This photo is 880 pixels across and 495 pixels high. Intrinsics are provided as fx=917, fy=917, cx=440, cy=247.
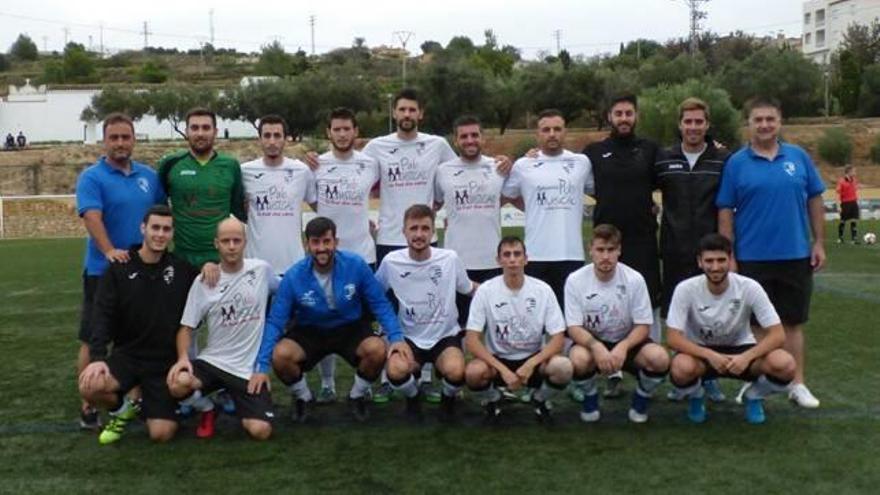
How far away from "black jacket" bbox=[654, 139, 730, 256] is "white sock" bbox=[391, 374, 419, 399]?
181 cm

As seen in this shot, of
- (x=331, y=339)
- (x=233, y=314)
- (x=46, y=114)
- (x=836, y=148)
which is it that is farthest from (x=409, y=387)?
(x=46, y=114)

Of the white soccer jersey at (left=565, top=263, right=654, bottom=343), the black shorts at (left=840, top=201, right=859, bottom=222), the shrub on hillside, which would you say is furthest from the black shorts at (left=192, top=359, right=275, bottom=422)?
the shrub on hillside

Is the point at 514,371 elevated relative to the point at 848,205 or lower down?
lower down

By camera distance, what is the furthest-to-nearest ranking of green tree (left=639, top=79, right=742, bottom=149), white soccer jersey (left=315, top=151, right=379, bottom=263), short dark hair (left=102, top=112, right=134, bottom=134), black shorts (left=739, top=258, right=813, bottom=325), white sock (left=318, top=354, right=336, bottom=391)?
green tree (left=639, top=79, right=742, bottom=149)
white soccer jersey (left=315, top=151, right=379, bottom=263)
white sock (left=318, top=354, right=336, bottom=391)
black shorts (left=739, top=258, right=813, bottom=325)
short dark hair (left=102, top=112, right=134, bottom=134)

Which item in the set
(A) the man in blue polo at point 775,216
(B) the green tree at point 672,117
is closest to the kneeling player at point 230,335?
(A) the man in blue polo at point 775,216

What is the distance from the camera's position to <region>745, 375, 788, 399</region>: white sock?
→ 5.08 metres

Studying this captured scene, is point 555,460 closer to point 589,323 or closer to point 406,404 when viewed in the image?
point 589,323

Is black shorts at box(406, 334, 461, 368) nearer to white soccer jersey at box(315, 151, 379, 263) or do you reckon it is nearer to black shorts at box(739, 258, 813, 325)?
white soccer jersey at box(315, 151, 379, 263)

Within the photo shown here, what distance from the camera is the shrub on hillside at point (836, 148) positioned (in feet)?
127

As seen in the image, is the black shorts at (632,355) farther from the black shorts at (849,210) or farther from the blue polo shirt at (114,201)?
the black shorts at (849,210)

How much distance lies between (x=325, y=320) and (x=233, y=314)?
1.79ft

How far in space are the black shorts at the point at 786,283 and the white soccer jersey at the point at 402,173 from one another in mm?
2146

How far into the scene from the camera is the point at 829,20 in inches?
3752

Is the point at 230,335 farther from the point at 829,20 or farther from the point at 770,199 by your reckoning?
the point at 829,20
